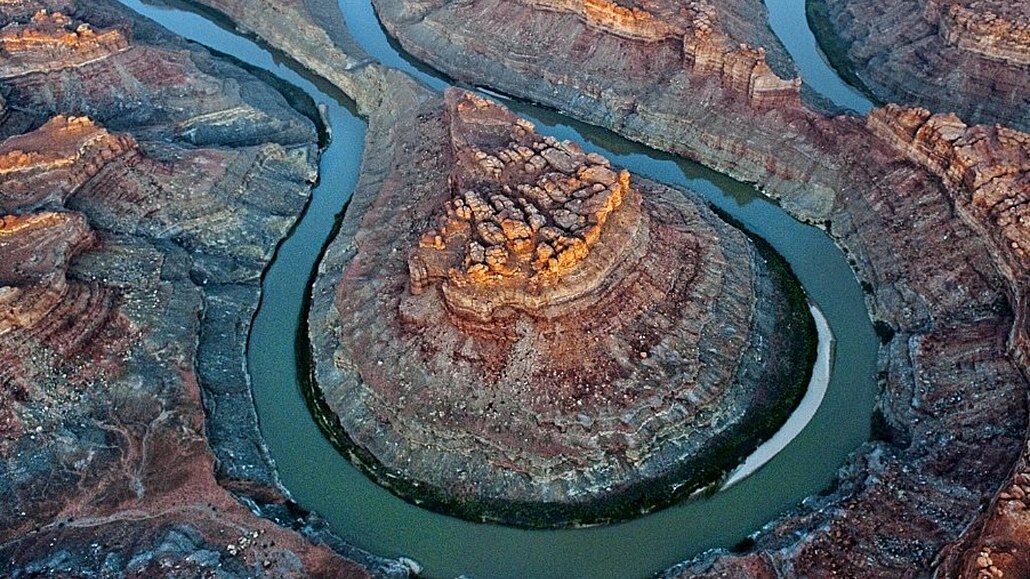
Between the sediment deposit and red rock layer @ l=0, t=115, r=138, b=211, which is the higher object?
the sediment deposit

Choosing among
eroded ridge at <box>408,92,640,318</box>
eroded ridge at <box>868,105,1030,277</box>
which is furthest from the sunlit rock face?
eroded ridge at <box>868,105,1030,277</box>

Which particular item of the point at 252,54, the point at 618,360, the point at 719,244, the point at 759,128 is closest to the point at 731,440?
the point at 618,360

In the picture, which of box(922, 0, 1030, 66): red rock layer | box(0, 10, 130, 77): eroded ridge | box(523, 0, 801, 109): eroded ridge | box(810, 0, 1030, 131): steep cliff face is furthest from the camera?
box(0, 10, 130, 77): eroded ridge

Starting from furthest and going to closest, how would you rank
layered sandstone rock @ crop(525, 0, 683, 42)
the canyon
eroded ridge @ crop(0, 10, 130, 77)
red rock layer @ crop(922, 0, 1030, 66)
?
layered sandstone rock @ crop(525, 0, 683, 42), eroded ridge @ crop(0, 10, 130, 77), red rock layer @ crop(922, 0, 1030, 66), the canyon

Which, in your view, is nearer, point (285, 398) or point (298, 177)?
point (285, 398)

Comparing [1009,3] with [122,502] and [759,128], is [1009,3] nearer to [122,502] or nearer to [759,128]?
[759,128]

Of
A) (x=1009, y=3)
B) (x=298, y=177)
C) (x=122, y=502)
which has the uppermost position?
(x=1009, y=3)

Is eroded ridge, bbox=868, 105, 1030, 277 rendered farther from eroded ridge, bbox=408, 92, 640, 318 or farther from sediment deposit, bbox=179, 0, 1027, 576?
eroded ridge, bbox=408, 92, 640, 318

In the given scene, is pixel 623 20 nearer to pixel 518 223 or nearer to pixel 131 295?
pixel 518 223
